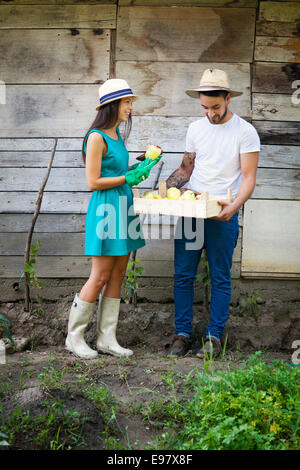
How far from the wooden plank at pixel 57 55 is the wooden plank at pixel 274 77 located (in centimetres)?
131

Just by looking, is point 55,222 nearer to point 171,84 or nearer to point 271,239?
point 171,84

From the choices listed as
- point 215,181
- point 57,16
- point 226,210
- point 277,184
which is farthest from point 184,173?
point 57,16

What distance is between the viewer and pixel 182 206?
11.9 ft

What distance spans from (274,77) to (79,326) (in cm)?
270

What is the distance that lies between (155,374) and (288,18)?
319 centimetres

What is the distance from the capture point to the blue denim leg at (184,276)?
163 inches

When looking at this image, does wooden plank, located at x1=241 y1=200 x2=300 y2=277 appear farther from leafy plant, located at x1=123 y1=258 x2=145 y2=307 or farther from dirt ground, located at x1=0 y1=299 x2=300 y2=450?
leafy plant, located at x1=123 y1=258 x2=145 y2=307

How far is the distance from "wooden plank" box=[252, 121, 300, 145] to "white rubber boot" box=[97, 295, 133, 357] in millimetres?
1977

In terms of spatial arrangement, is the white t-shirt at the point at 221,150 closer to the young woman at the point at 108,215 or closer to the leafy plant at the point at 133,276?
the young woman at the point at 108,215

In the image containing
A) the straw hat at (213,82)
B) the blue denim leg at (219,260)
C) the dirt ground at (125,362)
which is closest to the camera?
the dirt ground at (125,362)

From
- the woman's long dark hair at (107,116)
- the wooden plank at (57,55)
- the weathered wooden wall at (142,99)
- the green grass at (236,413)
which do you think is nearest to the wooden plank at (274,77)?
the weathered wooden wall at (142,99)

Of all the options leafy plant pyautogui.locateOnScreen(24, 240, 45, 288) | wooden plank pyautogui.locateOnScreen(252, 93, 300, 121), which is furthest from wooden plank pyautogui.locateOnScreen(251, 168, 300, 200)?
leafy plant pyautogui.locateOnScreen(24, 240, 45, 288)

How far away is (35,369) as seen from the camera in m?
3.87
